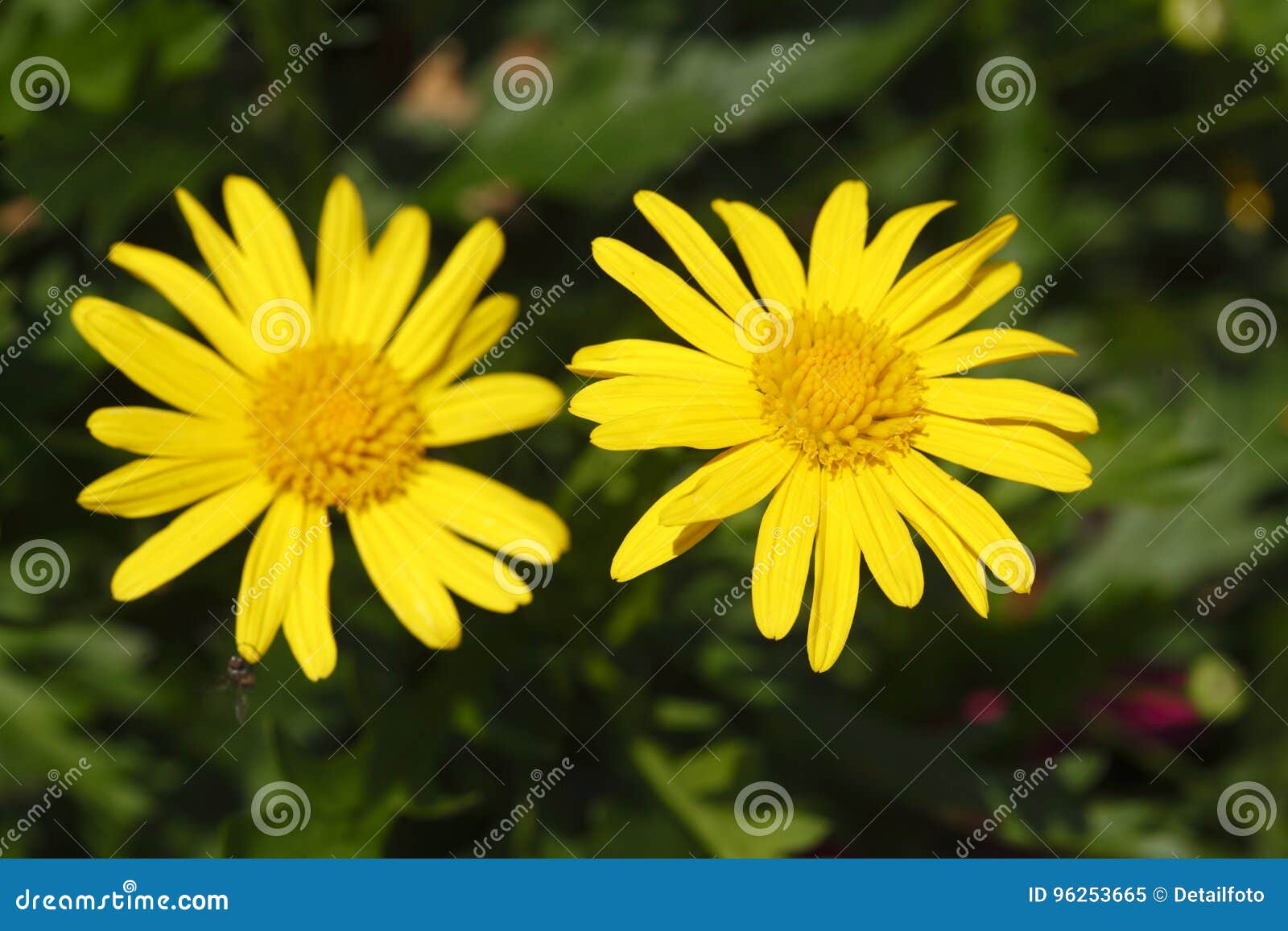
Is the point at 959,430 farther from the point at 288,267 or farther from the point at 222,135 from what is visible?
the point at 222,135

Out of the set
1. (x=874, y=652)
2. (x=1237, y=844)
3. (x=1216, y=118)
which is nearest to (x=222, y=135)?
(x=874, y=652)

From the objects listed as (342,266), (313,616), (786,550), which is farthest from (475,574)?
(342,266)

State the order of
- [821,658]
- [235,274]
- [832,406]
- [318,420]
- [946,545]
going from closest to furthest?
[821,658] < [946,545] < [832,406] < [318,420] < [235,274]

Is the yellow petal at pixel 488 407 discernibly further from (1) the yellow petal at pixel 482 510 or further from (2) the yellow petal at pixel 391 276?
(2) the yellow petal at pixel 391 276

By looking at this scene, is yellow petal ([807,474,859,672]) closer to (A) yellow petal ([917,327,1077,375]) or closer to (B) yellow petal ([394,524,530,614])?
(A) yellow petal ([917,327,1077,375])

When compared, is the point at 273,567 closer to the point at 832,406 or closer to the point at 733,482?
the point at 733,482

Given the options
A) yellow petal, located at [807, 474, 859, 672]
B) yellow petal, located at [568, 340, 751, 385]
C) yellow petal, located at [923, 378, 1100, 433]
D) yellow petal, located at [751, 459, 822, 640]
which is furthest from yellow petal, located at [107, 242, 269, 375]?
yellow petal, located at [923, 378, 1100, 433]

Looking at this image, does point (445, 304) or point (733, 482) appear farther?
point (445, 304)

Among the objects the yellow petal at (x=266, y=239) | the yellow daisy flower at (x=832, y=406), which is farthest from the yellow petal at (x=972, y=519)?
the yellow petal at (x=266, y=239)
